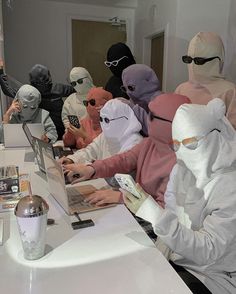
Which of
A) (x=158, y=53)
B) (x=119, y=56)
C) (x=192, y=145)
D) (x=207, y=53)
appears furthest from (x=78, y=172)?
(x=158, y=53)

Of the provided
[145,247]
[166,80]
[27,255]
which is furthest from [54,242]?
[166,80]

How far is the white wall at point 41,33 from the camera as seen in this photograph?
3.96 meters

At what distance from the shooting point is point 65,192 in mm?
1015

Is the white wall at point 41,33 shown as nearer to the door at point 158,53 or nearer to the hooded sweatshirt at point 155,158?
the door at point 158,53

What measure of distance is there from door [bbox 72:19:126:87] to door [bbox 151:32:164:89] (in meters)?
0.56

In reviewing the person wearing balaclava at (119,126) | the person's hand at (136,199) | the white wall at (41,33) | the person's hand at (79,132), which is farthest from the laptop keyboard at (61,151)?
the white wall at (41,33)

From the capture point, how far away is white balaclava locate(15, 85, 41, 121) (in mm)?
2296

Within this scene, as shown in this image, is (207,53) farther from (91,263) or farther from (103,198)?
(91,263)

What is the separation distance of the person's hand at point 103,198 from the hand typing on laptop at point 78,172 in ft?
0.66

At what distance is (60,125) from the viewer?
116 inches

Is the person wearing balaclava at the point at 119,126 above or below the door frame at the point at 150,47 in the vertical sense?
below

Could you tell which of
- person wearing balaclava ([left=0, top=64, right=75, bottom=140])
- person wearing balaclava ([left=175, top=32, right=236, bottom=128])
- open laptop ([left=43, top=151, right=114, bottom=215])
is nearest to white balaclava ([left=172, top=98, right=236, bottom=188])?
open laptop ([left=43, top=151, right=114, bottom=215])

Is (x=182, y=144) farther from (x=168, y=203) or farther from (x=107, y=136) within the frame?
(x=107, y=136)

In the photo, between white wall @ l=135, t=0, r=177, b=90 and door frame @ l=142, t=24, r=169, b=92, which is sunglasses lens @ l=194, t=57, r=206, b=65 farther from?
door frame @ l=142, t=24, r=169, b=92
